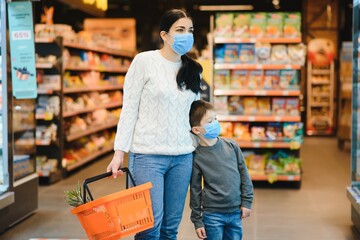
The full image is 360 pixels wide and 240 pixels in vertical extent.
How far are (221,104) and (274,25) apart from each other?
124 centimetres

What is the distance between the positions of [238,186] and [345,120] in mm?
8968

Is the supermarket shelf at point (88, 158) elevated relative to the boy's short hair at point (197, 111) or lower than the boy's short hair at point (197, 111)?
lower

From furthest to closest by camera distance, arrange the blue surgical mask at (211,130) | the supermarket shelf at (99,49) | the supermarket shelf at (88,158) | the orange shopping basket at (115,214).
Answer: the supermarket shelf at (99,49) → the supermarket shelf at (88,158) → the blue surgical mask at (211,130) → the orange shopping basket at (115,214)

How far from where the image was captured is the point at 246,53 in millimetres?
7727

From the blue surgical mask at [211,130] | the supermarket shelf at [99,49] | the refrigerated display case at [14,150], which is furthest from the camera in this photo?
the supermarket shelf at [99,49]

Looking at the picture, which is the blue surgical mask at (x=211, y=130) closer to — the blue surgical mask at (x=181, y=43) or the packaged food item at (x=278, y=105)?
the blue surgical mask at (x=181, y=43)

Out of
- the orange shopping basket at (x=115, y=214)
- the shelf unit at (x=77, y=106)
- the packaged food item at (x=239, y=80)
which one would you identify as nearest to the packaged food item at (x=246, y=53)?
the packaged food item at (x=239, y=80)

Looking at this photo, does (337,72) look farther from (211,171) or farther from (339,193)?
(211,171)

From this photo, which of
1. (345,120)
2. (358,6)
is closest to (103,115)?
(345,120)

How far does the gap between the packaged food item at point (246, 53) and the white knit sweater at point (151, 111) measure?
4.53 meters

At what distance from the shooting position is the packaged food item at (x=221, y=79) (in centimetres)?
776

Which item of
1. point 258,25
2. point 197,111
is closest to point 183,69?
point 197,111

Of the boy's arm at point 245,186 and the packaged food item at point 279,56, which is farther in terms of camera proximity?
the packaged food item at point 279,56

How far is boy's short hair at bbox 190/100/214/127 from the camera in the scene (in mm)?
3396
